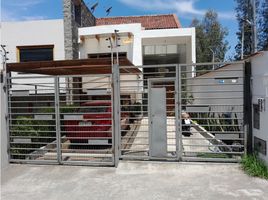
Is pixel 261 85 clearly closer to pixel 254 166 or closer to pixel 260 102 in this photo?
pixel 260 102

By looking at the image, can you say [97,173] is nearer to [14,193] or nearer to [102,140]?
[102,140]

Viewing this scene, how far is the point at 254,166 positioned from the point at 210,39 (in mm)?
43146

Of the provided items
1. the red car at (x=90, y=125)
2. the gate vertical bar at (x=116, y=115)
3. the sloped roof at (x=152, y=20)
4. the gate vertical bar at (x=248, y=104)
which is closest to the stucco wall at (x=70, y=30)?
the red car at (x=90, y=125)

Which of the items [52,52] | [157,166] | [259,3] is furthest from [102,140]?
[259,3]

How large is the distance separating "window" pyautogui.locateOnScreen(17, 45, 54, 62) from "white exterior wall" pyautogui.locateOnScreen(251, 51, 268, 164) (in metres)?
13.0

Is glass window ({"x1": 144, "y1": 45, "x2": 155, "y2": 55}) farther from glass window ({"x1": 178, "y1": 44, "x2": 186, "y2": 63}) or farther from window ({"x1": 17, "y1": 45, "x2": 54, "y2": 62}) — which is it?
window ({"x1": 17, "y1": 45, "x2": 54, "y2": 62})

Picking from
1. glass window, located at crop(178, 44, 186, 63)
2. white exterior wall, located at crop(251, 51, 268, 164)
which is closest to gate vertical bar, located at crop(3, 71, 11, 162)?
white exterior wall, located at crop(251, 51, 268, 164)

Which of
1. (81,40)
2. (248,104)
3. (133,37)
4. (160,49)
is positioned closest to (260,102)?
(248,104)

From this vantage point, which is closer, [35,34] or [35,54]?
[35,34]

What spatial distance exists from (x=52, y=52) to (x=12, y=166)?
1081 cm

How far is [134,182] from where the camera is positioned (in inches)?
257

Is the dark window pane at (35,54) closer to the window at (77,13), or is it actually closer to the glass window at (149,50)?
the window at (77,13)

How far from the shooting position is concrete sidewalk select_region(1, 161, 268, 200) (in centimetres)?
582

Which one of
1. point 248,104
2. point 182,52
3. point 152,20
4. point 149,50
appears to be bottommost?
point 248,104
